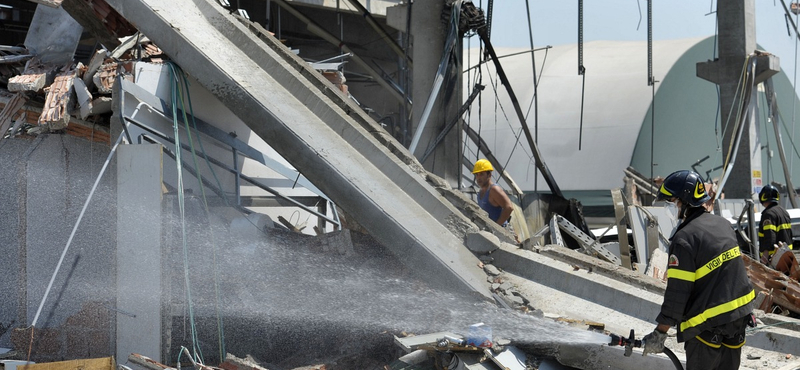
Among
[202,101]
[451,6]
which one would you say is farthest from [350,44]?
[202,101]

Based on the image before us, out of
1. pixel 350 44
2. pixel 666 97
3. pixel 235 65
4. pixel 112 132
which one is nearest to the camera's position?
pixel 112 132

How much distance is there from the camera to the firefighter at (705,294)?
4523 millimetres

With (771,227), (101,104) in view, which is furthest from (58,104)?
(771,227)

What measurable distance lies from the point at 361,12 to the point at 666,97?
11819 millimetres

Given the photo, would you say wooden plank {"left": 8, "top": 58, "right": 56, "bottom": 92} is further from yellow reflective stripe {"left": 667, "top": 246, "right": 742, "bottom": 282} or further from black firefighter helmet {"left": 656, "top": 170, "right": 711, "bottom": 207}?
yellow reflective stripe {"left": 667, "top": 246, "right": 742, "bottom": 282}

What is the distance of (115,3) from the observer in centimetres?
829

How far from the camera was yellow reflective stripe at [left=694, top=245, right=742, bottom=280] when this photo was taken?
452 centimetres

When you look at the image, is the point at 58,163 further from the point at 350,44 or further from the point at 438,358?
the point at 350,44

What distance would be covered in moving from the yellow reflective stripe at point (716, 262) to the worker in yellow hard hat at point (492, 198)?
12.3 ft

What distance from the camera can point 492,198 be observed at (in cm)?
845

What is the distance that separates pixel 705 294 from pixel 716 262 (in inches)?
7.7

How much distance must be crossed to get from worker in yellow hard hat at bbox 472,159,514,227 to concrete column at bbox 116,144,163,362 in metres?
3.36

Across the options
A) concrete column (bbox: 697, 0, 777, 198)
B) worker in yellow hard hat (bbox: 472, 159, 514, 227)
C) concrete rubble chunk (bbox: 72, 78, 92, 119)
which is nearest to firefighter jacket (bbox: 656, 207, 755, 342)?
worker in yellow hard hat (bbox: 472, 159, 514, 227)

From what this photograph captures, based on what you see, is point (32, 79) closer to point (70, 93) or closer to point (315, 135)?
point (70, 93)
